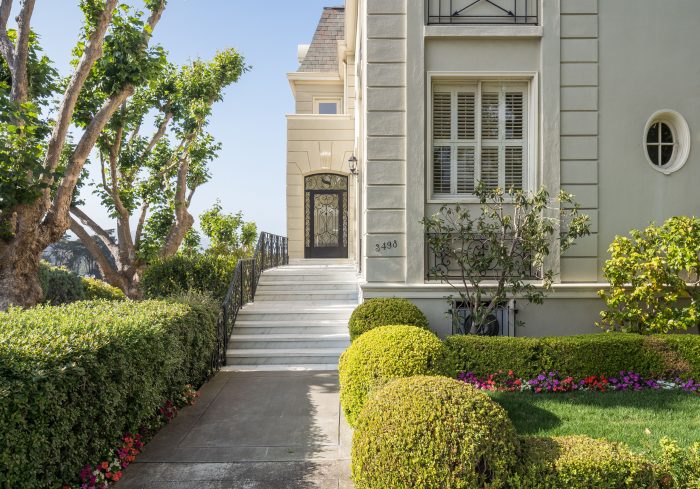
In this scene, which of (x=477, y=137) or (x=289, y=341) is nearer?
(x=477, y=137)

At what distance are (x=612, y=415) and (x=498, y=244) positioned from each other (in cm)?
282

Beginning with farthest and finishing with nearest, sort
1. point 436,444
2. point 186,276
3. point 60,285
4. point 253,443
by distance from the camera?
point 60,285
point 186,276
point 253,443
point 436,444

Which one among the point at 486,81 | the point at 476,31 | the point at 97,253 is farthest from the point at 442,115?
the point at 97,253

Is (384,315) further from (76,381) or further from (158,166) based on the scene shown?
(158,166)

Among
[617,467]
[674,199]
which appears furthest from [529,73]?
[617,467]

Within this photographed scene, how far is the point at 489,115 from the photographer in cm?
848

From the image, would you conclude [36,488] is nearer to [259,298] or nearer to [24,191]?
[24,191]

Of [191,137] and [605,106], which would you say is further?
[191,137]

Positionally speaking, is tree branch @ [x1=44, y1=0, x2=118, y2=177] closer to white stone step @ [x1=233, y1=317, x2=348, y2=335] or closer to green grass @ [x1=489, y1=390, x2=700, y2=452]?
white stone step @ [x1=233, y1=317, x2=348, y2=335]

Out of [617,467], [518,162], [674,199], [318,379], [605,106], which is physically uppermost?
[605,106]

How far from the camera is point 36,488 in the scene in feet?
11.9

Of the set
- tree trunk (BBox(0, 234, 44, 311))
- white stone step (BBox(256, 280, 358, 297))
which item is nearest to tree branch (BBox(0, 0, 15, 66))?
tree trunk (BBox(0, 234, 44, 311))

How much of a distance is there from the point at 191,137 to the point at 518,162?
902 cm

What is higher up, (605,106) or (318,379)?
(605,106)
